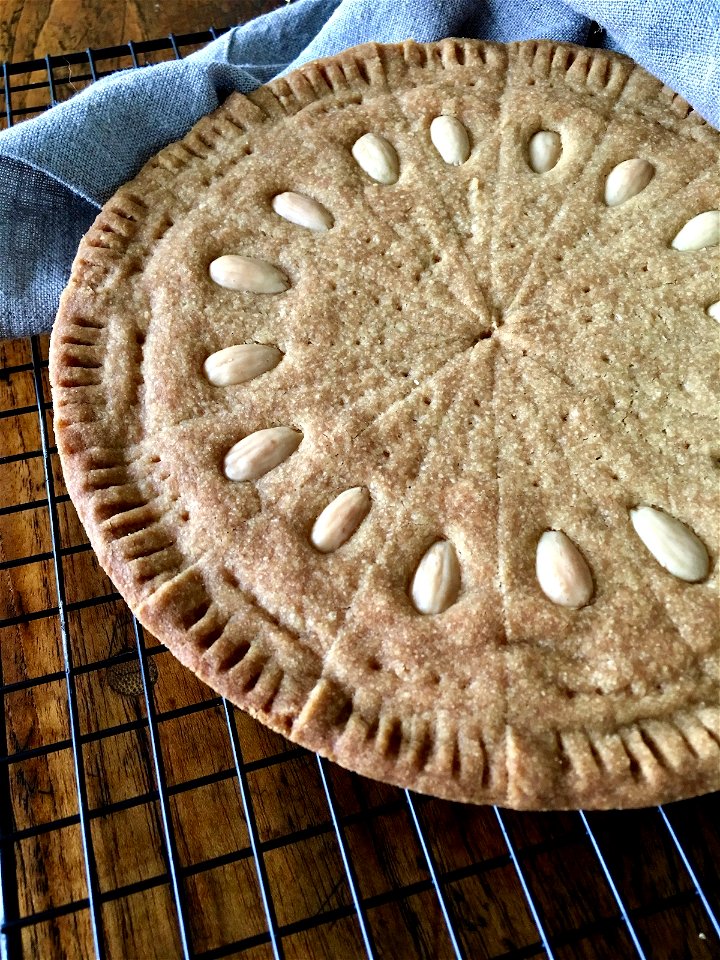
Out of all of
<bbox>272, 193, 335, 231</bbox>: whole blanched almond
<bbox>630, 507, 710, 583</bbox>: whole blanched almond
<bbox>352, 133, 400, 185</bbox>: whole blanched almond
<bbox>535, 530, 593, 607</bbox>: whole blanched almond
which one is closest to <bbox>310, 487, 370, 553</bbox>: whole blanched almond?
<bbox>535, 530, 593, 607</bbox>: whole blanched almond

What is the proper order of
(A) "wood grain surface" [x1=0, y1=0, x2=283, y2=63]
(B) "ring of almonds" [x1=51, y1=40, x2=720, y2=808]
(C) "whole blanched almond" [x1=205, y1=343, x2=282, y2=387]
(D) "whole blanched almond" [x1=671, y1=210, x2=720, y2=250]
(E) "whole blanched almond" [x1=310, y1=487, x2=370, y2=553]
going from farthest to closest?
(A) "wood grain surface" [x1=0, y1=0, x2=283, y2=63] → (D) "whole blanched almond" [x1=671, y1=210, x2=720, y2=250] → (C) "whole blanched almond" [x1=205, y1=343, x2=282, y2=387] → (E) "whole blanched almond" [x1=310, y1=487, x2=370, y2=553] → (B) "ring of almonds" [x1=51, y1=40, x2=720, y2=808]

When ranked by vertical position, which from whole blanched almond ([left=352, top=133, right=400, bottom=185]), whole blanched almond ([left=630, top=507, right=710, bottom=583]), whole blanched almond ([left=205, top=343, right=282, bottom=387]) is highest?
whole blanched almond ([left=352, top=133, right=400, bottom=185])

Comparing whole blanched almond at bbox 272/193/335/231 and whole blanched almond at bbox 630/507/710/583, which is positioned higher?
whole blanched almond at bbox 272/193/335/231

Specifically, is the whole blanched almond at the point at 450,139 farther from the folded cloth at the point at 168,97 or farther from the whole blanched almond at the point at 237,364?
the whole blanched almond at the point at 237,364

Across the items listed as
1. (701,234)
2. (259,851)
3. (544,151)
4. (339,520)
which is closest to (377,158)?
(544,151)

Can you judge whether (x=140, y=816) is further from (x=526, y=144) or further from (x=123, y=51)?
(x=123, y=51)

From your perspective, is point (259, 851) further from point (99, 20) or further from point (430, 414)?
point (99, 20)

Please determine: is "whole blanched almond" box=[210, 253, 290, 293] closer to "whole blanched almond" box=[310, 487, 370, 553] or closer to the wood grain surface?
"whole blanched almond" box=[310, 487, 370, 553]
